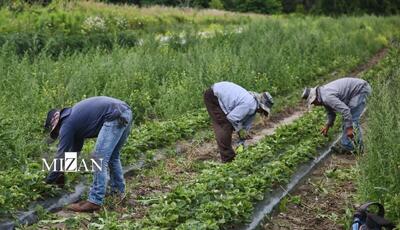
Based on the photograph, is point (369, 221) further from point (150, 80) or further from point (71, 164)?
point (150, 80)

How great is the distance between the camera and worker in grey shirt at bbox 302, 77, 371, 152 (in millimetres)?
9258

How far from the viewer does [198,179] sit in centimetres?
698

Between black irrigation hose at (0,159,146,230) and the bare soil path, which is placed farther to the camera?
the bare soil path

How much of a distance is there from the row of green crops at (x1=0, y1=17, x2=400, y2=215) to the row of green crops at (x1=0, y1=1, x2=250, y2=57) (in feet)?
3.66

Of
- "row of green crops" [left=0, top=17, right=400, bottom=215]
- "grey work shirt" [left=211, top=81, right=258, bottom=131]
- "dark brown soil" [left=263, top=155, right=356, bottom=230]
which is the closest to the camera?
"dark brown soil" [left=263, top=155, right=356, bottom=230]

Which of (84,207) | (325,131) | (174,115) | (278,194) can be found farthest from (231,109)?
(84,207)

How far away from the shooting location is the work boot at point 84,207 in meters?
6.22

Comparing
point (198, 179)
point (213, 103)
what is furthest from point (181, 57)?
point (198, 179)

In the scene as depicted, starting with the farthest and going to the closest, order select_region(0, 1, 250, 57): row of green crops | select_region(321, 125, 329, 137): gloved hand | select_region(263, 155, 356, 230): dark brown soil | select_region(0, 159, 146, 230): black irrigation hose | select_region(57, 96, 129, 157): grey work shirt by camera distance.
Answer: select_region(0, 1, 250, 57): row of green crops
select_region(321, 125, 329, 137): gloved hand
select_region(263, 155, 356, 230): dark brown soil
select_region(57, 96, 129, 157): grey work shirt
select_region(0, 159, 146, 230): black irrigation hose

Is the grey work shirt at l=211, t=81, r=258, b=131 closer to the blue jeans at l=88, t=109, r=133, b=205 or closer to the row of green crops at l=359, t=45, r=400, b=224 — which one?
the row of green crops at l=359, t=45, r=400, b=224

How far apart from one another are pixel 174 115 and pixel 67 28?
12173 mm

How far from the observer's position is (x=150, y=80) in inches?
498

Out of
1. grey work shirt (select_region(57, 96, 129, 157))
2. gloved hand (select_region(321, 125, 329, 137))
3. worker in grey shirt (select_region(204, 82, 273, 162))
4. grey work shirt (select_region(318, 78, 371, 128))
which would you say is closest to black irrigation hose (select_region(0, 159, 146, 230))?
grey work shirt (select_region(57, 96, 129, 157))

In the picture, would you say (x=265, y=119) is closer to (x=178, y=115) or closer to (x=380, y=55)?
(x=178, y=115)
